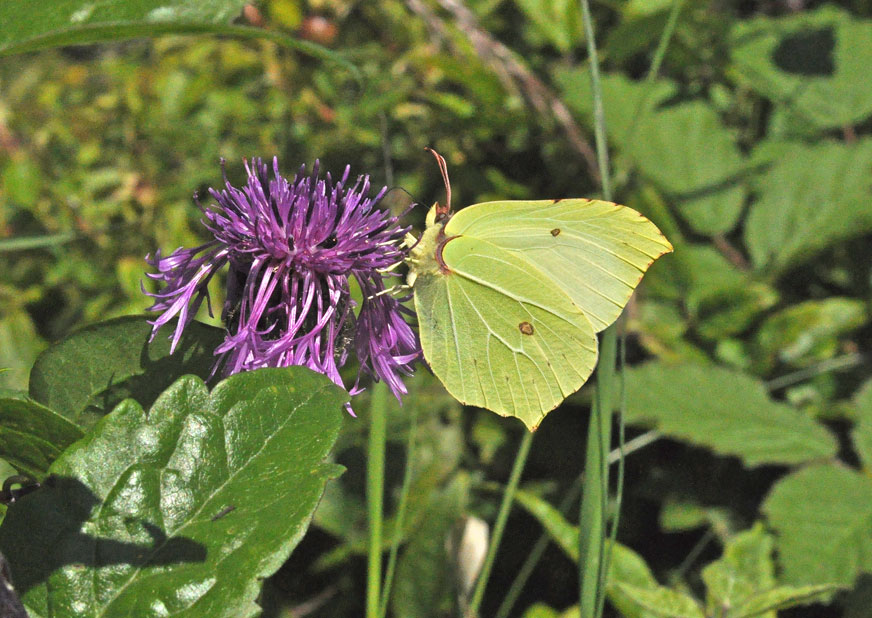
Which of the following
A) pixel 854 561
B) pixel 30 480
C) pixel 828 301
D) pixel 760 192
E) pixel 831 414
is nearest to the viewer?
pixel 30 480

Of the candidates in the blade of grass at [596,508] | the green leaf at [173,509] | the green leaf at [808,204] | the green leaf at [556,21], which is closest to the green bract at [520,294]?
the blade of grass at [596,508]

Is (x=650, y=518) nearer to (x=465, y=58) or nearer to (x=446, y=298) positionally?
(x=446, y=298)

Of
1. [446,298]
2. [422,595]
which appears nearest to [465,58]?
[446,298]

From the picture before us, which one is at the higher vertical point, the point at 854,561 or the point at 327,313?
the point at 327,313

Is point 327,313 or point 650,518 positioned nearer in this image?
point 327,313

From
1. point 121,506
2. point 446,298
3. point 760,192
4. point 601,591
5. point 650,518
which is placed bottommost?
point 650,518

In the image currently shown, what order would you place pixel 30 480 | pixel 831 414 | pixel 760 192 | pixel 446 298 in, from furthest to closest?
pixel 760 192 → pixel 831 414 → pixel 446 298 → pixel 30 480

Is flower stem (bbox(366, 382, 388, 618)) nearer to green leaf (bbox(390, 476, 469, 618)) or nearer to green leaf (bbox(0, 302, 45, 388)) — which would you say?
green leaf (bbox(390, 476, 469, 618))
